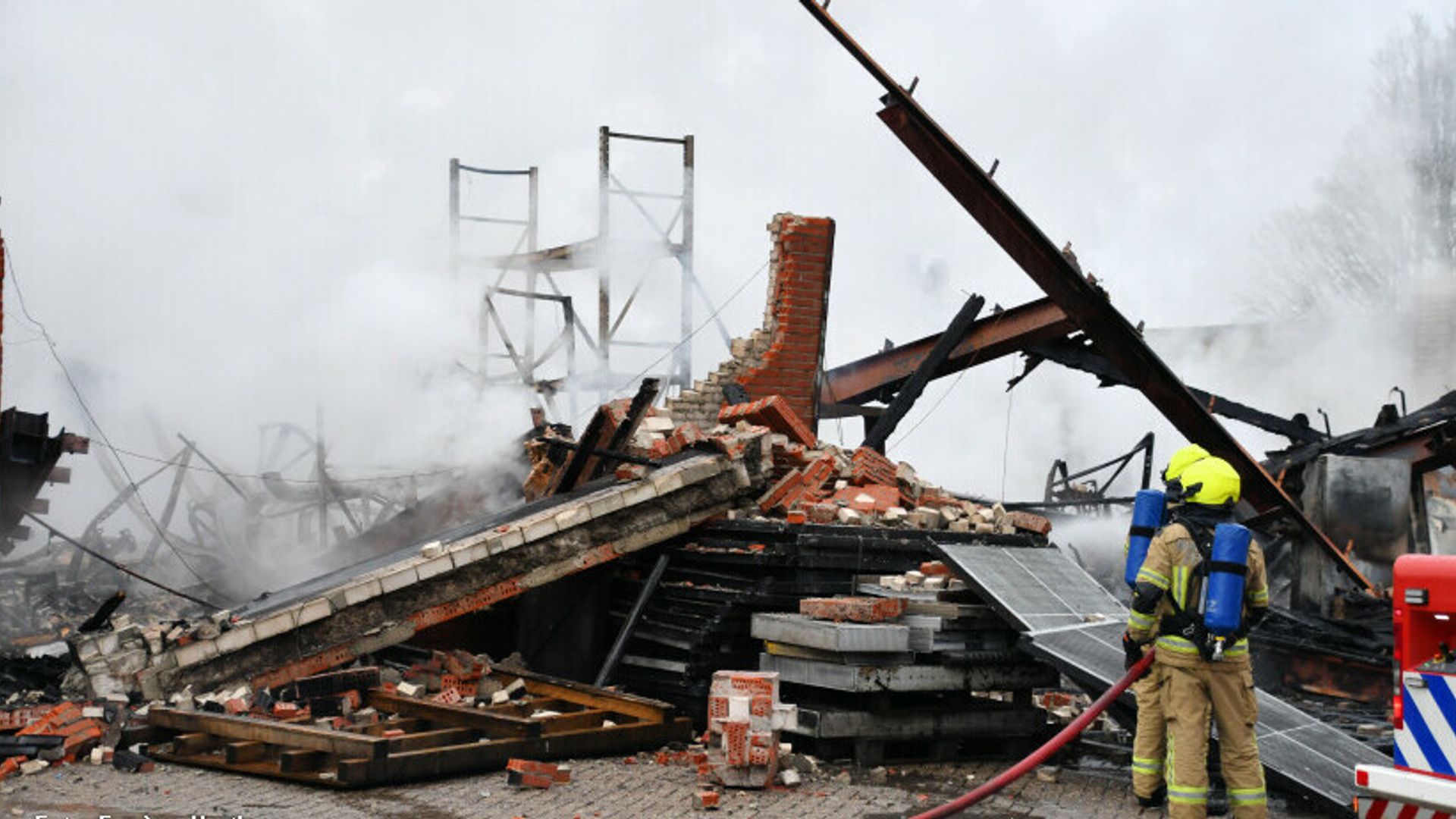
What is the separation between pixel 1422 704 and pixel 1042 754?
71.0 inches

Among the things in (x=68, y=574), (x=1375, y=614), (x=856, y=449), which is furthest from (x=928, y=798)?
(x=68, y=574)

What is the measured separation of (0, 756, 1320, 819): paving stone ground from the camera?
627 cm

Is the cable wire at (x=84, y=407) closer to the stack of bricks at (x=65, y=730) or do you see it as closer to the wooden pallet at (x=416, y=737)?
the stack of bricks at (x=65, y=730)

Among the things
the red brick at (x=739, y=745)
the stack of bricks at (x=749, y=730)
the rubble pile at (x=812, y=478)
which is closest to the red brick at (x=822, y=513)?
the rubble pile at (x=812, y=478)

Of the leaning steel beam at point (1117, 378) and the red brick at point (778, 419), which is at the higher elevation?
the leaning steel beam at point (1117, 378)

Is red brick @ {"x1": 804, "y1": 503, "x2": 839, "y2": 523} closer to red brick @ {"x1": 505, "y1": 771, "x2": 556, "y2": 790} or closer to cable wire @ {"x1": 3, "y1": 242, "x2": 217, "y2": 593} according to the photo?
red brick @ {"x1": 505, "y1": 771, "x2": 556, "y2": 790}

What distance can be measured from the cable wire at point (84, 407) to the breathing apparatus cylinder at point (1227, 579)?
12.6m

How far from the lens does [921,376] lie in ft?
44.0

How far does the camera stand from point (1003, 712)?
8312 mm

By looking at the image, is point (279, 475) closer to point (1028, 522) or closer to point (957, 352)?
point (957, 352)

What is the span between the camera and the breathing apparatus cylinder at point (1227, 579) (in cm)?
588

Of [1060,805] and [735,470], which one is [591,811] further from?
[735,470]

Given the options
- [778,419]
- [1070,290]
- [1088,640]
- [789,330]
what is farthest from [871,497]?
[1070,290]

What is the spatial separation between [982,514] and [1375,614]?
4398mm
